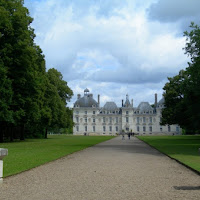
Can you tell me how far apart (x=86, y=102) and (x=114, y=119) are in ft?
36.9

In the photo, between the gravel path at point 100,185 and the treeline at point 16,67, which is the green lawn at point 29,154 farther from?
the treeline at point 16,67

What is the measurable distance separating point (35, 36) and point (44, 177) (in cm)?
2705

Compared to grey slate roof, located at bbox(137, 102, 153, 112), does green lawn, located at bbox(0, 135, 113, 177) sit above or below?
below

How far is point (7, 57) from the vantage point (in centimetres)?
2686

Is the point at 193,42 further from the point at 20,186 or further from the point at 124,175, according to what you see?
the point at 20,186

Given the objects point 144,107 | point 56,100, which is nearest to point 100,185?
point 56,100

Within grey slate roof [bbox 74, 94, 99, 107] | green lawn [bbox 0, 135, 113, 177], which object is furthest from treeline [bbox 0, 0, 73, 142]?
grey slate roof [bbox 74, 94, 99, 107]

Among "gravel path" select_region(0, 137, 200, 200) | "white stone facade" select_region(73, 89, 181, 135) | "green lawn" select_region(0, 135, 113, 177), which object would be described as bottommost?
"gravel path" select_region(0, 137, 200, 200)

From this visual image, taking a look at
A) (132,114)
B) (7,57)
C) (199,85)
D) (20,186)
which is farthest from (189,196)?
(132,114)

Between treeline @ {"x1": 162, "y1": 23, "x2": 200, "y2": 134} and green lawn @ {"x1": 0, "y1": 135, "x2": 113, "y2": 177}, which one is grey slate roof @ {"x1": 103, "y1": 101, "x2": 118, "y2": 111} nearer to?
treeline @ {"x1": 162, "y1": 23, "x2": 200, "y2": 134}

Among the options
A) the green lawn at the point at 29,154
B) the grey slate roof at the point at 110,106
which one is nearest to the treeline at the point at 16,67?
the green lawn at the point at 29,154

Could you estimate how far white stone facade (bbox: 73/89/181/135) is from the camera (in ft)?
339

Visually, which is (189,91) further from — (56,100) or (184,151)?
(56,100)

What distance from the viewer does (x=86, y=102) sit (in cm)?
10488
